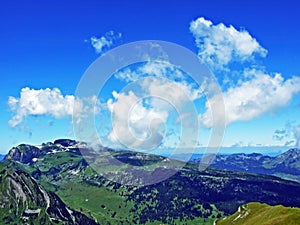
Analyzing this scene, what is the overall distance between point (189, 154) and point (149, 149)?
5.08m

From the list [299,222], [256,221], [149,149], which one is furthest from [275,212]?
[149,149]

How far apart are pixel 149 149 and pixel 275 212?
159 metres

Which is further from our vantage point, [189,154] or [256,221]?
[256,221]

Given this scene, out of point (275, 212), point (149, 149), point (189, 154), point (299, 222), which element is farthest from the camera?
point (275, 212)

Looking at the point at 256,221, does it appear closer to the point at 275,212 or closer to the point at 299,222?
the point at 275,212

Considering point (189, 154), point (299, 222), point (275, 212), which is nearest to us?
point (189, 154)

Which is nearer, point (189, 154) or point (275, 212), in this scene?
point (189, 154)

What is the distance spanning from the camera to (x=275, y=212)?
7224 inches

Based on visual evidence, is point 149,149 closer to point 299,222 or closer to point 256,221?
point 299,222

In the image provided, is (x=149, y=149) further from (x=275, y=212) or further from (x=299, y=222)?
(x=275, y=212)

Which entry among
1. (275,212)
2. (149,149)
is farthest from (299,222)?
(149,149)

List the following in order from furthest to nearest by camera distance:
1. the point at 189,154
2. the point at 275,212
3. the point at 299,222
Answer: the point at 275,212, the point at 299,222, the point at 189,154

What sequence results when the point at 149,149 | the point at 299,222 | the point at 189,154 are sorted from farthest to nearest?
the point at 299,222 < the point at 149,149 < the point at 189,154

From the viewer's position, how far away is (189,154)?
4066 cm
